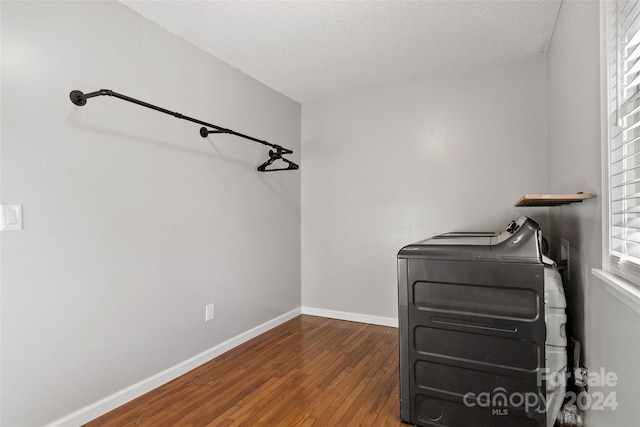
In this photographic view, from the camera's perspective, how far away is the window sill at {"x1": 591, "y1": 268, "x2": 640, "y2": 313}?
931 mm

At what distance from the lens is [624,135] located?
1.13 metres

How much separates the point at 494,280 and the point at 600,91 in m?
0.86

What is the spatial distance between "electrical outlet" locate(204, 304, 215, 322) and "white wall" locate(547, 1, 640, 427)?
7.45 ft

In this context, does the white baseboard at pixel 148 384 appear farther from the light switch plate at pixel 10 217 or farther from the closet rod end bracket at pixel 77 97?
the closet rod end bracket at pixel 77 97

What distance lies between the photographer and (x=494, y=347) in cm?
152

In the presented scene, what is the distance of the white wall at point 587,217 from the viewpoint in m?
1.06

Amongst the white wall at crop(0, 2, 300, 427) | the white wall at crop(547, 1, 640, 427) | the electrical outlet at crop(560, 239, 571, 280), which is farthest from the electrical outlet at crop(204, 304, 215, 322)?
the electrical outlet at crop(560, 239, 571, 280)

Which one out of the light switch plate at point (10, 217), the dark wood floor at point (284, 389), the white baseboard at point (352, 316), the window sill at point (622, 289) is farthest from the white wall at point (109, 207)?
the window sill at point (622, 289)

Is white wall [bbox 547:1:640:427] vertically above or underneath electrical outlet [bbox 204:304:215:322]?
above

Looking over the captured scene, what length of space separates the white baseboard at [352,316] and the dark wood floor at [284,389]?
14.1 inches

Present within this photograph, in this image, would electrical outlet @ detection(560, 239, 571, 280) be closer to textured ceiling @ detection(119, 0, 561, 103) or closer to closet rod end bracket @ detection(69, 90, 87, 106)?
textured ceiling @ detection(119, 0, 561, 103)

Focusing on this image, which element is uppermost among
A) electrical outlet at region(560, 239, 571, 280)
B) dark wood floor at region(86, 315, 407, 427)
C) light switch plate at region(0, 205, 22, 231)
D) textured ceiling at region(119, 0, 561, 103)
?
textured ceiling at region(119, 0, 561, 103)

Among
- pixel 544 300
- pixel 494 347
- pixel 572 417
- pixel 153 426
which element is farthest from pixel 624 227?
pixel 153 426

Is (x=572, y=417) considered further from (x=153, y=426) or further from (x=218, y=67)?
(x=218, y=67)
